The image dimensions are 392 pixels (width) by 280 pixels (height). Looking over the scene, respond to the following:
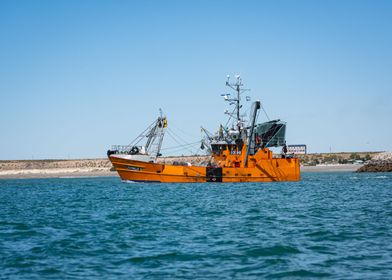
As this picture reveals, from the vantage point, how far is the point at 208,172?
194ft

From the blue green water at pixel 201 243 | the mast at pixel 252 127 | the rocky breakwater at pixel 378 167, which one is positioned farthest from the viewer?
the rocky breakwater at pixel 378 167

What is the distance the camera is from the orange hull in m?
59.1

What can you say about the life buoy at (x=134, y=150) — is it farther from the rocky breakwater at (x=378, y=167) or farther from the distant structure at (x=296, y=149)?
the rocky breakwater at (x=378, y=167)

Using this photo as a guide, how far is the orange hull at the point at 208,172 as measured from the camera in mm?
59125

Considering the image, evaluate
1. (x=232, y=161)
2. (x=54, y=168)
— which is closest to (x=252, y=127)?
(x=232, y=161)

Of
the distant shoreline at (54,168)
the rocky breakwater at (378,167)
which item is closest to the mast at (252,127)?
the rocky breakwater at (378,167)

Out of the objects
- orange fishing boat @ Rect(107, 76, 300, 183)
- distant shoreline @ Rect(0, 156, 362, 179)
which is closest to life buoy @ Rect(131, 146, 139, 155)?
orange fishing boat @ Rect(107, 76, 300, 183)

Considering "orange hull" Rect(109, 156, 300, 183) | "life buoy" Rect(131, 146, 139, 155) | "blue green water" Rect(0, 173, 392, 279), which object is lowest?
"blue green water" Rect(0, 173, 392, 279)

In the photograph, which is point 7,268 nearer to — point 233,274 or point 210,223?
point 233,274

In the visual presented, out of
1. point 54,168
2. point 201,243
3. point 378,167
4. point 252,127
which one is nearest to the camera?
point 201,243

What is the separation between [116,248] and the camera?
57.4 feet

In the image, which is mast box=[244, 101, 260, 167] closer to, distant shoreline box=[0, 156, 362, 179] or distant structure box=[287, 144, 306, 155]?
distant structure box=[287, 144, 306, 155]

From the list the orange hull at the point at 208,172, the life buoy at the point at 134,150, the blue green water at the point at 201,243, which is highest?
the life buoy at the point at 134,150

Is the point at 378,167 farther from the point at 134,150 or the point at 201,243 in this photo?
the point at 201,243
